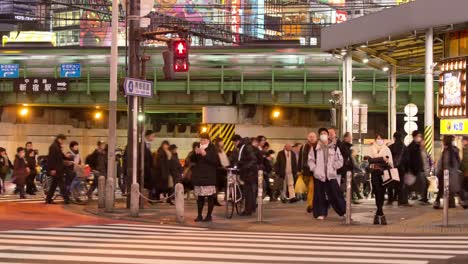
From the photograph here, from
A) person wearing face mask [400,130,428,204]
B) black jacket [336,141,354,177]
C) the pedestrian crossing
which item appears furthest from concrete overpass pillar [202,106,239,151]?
the pedestrian crossing

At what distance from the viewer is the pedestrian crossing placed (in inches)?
412

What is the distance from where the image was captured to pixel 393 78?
2823 centimetres

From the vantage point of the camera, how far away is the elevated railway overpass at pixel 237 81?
38844 mm

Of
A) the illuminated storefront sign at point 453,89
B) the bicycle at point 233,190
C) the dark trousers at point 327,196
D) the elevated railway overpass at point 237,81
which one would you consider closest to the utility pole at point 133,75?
the bicycle at point 233,190

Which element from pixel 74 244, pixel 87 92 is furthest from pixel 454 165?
pixel 87 92

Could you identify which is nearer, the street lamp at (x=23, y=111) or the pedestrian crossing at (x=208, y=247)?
the pedestrian crossing at (x=208, y=247)

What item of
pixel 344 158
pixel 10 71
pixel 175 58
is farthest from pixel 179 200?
pixel 10 71

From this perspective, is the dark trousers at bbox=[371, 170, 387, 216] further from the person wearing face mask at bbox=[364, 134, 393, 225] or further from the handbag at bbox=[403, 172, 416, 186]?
the handbag at bbox=[403, 172, 416, 186]

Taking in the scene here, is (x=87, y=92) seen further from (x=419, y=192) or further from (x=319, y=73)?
(x=419, y=192)

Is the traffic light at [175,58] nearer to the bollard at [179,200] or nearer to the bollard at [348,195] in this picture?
the bollard at [179,200]

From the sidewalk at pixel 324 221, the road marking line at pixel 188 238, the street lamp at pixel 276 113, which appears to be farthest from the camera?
the street lamp at pixel 276 113

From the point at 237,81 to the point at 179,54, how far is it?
2114 cm

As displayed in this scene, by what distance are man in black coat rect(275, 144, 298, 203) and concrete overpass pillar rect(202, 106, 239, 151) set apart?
1655cm

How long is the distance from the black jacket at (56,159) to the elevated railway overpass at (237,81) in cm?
1824
